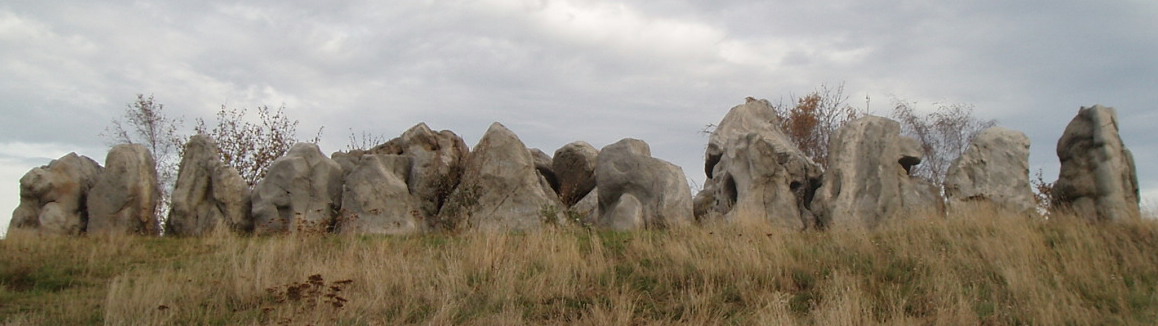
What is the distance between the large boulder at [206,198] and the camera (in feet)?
61.3

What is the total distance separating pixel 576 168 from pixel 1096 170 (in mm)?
10375

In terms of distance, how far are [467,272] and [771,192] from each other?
868cm

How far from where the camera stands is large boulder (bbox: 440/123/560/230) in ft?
59.1

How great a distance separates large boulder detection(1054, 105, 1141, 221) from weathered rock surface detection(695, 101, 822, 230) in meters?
4.50

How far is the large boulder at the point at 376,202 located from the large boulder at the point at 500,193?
30.6 inches

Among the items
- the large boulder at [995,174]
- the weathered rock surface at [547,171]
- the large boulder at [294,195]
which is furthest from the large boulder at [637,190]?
the large boulder at [294,195]

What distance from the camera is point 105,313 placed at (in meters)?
9.51

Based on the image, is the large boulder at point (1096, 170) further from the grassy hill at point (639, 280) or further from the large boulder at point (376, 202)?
the large boulder at point (376, 202)

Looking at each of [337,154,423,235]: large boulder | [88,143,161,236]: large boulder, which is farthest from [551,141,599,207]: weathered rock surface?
[88,143,161,236]: large boulder

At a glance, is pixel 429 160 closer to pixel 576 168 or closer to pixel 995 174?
pixel 576 168

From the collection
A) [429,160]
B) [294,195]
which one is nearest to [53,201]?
[294,195]

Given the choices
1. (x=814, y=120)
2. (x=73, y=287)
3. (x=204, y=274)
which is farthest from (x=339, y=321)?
(x=814, y=120)

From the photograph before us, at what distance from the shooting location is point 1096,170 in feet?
49.5

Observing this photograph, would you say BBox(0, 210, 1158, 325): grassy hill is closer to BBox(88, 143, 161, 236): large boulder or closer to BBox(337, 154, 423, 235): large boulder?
BBox(337, 154, 423, 235): large boulder
